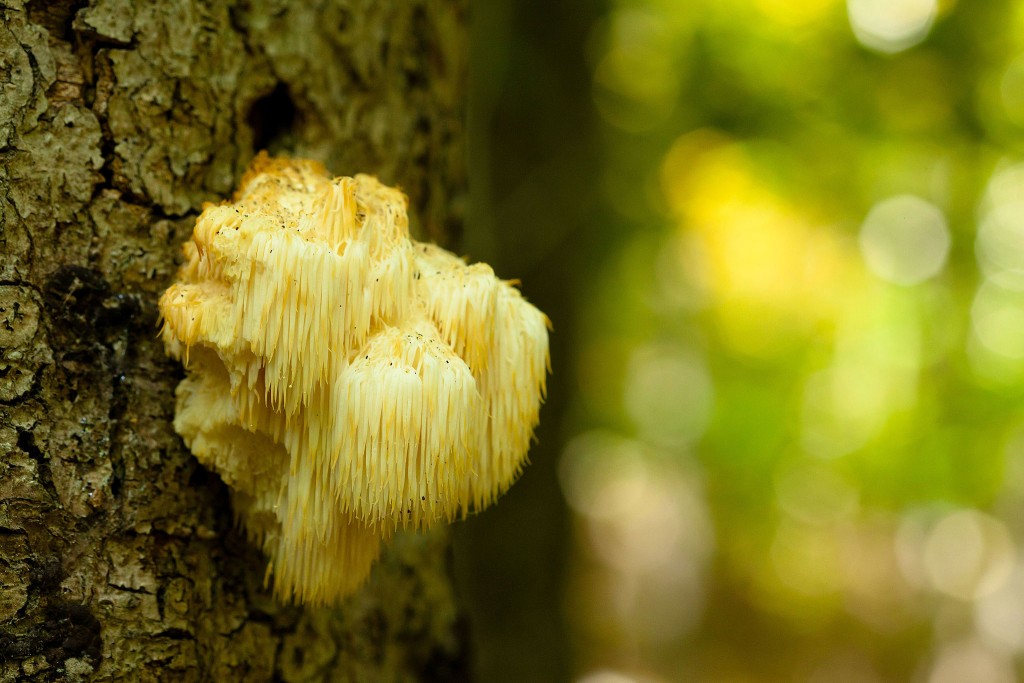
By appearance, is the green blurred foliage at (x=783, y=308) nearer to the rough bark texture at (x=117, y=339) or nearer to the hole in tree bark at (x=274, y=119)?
the hole in tree bark at (x=274, y=119)

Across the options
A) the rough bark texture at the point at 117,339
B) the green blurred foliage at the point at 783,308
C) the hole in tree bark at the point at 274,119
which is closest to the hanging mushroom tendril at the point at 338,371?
the rough bark texture at the point at 117,339

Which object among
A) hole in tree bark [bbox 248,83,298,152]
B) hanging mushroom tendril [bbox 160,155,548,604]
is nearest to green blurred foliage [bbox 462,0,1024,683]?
hole in tree bark [bbox 248,83,298,152]

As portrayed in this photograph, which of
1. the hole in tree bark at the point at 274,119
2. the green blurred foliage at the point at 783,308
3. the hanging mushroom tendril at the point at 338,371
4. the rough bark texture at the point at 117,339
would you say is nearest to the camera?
the hanging mushroom tendril at the point at 338,371

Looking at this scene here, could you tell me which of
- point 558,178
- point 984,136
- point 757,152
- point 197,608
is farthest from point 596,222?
point 197,608

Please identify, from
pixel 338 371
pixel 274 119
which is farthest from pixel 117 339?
pixel 274 119

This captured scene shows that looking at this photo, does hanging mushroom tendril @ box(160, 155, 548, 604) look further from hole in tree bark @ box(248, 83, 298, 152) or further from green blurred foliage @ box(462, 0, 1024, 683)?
green blurred foliage @ box(462, 0, 1024, 683)
